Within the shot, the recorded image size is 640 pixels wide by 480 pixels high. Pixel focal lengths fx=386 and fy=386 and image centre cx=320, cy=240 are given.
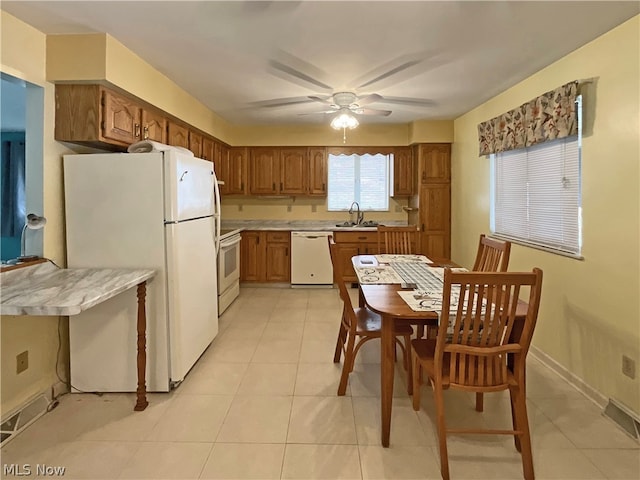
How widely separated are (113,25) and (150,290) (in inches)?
64.4

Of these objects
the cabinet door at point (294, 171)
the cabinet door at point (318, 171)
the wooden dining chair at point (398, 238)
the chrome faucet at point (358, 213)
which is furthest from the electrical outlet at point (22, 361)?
the chrome faucet at point (358, 213)

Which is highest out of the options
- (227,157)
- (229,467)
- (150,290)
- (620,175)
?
(227,157)

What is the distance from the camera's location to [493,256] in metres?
2.77

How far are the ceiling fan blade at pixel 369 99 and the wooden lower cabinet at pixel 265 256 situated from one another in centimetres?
217

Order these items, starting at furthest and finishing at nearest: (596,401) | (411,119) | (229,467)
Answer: (411,119) → (596,401) → (229,467)

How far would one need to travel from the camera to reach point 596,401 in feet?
7.96

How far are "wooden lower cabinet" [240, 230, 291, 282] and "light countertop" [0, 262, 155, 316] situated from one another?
2.99m

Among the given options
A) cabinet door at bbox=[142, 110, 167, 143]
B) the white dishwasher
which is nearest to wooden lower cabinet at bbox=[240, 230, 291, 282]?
the white dishwasher

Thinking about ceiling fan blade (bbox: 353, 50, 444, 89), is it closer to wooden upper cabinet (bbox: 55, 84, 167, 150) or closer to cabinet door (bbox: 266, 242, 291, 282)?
wooden upper cabinet (bbox: 55, 84, 167, 150)

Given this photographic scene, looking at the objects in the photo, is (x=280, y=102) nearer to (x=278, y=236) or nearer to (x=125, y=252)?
(x=278, y=236)

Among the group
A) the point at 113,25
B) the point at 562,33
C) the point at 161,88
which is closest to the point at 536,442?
the point at 562,33

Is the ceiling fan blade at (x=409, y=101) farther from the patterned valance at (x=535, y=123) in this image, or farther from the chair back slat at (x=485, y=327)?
the chair back slat at (x=485, y=327)

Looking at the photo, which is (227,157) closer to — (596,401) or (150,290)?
(150,290)

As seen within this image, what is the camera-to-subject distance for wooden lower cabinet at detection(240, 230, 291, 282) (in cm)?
548
